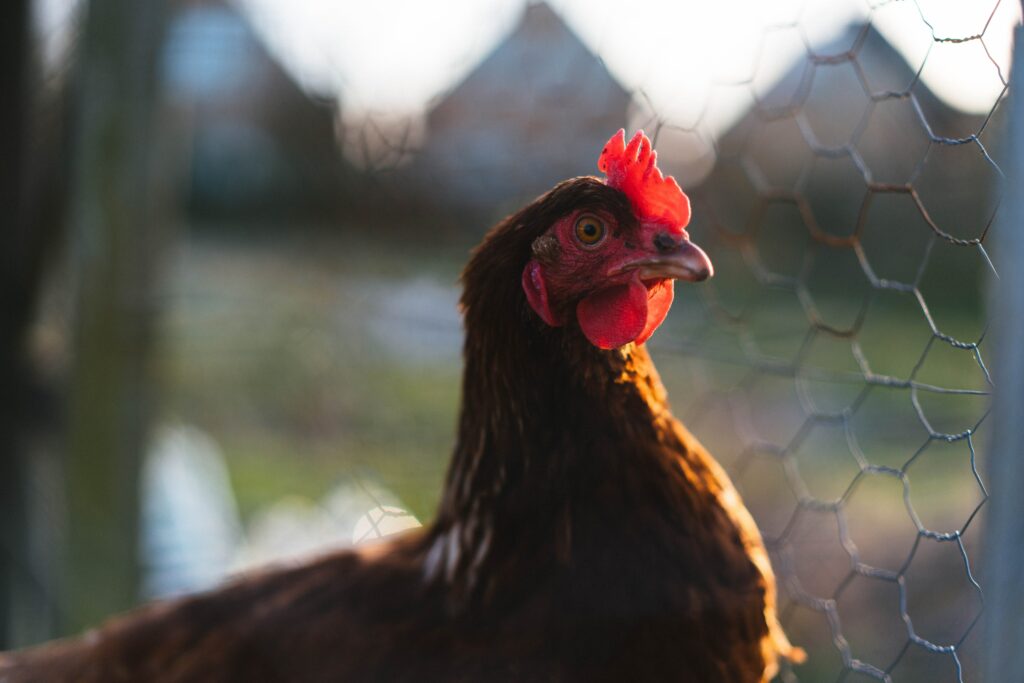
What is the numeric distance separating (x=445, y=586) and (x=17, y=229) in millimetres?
1485

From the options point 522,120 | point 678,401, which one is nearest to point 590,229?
point 522,120

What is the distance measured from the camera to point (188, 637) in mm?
1177

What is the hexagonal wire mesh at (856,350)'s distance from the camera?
1158 mm

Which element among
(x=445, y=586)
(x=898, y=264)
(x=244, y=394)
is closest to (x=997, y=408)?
(x=445, y=586)

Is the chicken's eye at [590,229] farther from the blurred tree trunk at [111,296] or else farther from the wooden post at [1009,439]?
the blurred tree trunk at [111,296]

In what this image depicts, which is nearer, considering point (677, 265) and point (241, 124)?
point (677, 265)

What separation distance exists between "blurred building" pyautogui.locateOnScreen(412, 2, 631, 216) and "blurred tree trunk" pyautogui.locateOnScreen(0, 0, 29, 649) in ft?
2.90

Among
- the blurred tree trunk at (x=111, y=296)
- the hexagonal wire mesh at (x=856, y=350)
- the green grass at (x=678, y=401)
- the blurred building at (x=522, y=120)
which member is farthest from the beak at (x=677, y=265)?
the blurred tree trunk at (x=111, y=296)

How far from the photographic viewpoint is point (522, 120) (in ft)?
7.39

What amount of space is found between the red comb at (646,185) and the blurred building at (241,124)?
46.1 inches

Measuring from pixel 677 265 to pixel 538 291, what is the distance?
0.15m

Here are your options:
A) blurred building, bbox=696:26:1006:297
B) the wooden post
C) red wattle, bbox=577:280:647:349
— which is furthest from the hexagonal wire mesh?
red wattle, bbox=577:280:647:349

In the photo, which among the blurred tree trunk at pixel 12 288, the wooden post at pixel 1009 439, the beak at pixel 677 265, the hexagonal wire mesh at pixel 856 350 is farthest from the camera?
the blurred tree trunk at pixel 12 288

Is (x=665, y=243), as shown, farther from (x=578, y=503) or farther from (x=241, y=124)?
(x=241, y=124)
